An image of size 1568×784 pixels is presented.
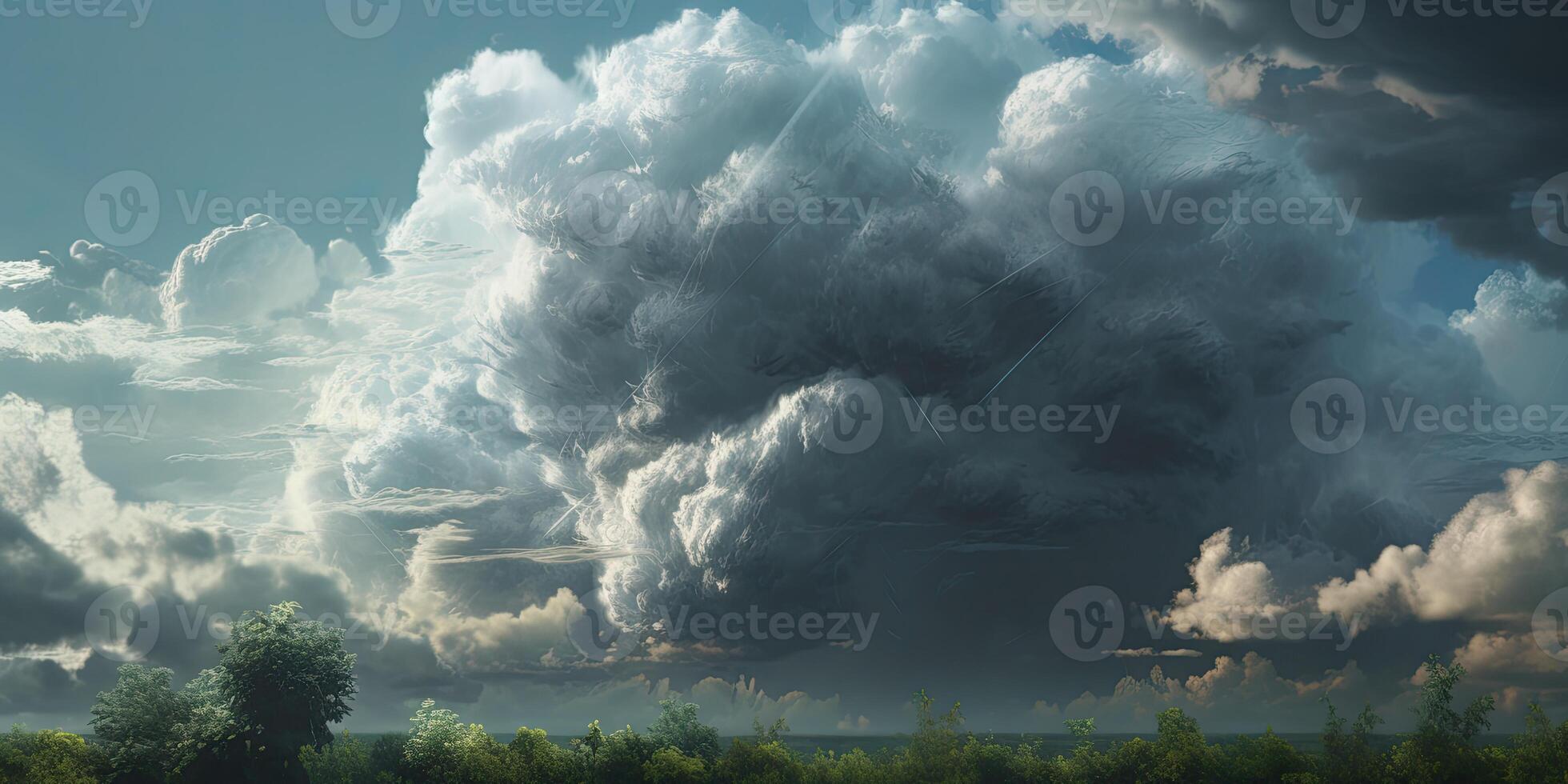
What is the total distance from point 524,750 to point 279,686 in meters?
19.7

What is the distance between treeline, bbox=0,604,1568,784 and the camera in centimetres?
6806

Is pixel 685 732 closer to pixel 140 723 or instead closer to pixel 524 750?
pixel 524 750

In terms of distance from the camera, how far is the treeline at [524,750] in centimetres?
6806

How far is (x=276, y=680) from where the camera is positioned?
74.1m

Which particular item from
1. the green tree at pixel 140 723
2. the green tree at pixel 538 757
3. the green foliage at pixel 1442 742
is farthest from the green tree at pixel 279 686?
the green foliage at pixel 1442 742

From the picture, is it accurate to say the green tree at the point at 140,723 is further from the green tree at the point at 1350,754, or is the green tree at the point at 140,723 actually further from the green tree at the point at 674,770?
the green tree at the point at 1350,754

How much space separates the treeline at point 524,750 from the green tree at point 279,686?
0.09 meters

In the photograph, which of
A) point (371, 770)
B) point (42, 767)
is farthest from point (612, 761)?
point (42, 767)

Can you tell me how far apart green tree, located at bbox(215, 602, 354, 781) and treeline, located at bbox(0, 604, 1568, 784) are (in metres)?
0.09

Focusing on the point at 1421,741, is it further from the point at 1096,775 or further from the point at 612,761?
the point at 612,761

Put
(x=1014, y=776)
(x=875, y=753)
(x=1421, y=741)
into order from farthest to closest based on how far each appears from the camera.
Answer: (x=875, y=753), (x=1014, y=776), (x=1421, y=741)

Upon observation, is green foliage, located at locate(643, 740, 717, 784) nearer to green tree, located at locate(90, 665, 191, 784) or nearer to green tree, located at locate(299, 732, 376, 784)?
green tree, located at locate(299, 732, 376, 784)

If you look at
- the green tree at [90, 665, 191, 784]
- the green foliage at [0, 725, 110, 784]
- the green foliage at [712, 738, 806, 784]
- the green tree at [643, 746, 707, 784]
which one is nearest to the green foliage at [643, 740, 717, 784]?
the green tree at [643, 746, 707, 784]

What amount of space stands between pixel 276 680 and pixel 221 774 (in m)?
7.34
